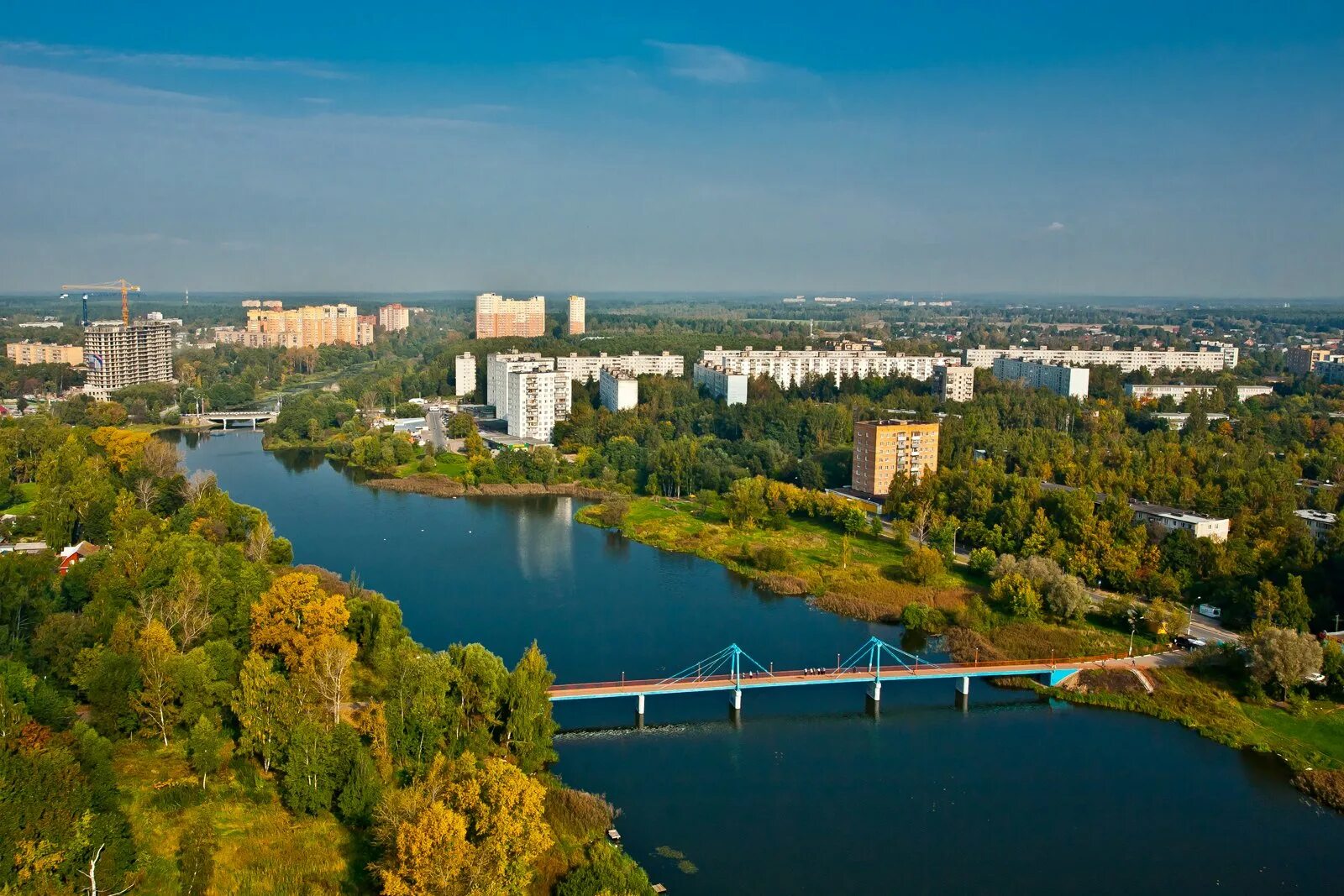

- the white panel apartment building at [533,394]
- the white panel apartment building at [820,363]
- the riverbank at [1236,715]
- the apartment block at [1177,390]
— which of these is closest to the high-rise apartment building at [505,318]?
the white panel apartment building at [820,363]

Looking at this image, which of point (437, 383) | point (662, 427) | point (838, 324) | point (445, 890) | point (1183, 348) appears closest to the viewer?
point (445, 890)

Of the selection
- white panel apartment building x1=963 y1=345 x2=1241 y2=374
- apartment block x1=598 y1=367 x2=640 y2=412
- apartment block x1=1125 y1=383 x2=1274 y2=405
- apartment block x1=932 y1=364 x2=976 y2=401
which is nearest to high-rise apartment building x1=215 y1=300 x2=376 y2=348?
apartment block x1=598 y1=367 x2=640 y2=412

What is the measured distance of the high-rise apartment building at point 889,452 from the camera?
1761cm

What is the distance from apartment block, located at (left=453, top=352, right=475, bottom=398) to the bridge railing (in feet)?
74.6

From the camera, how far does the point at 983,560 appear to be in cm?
1301

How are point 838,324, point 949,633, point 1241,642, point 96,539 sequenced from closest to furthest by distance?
point 1241,642 < point 949,633 < point 96,539 < point 838,324

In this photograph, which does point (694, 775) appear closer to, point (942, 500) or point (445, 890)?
point (445, 890)

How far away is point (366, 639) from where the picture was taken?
9531mm

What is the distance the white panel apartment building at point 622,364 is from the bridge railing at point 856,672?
65.4ft

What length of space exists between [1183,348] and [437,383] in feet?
82.1

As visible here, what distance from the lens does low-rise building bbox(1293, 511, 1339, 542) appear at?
12.5 metres

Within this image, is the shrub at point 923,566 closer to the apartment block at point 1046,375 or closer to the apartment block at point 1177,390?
the apartment block at point 1046,375

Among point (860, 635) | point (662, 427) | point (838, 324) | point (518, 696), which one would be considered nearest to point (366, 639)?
point (518, 696)

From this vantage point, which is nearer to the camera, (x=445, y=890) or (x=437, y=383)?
(x=445, y=890)
